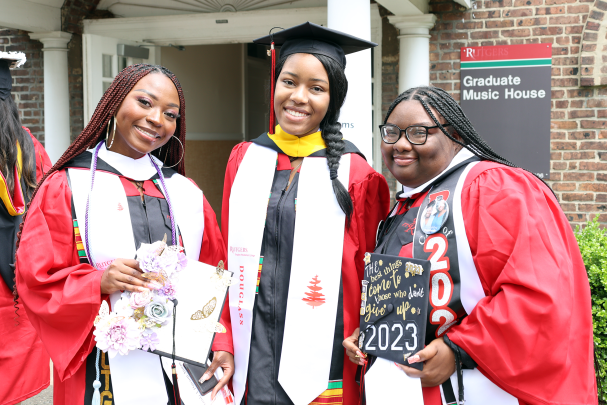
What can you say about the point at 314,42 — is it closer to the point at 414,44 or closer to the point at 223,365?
the point at 223,365

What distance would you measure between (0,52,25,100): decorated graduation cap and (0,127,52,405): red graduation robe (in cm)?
97

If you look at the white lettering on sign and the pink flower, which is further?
the white lettering on sign

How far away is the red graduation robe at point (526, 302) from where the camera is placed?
60.1 inches

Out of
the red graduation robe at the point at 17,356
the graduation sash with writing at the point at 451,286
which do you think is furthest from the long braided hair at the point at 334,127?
the red graduation robe at the point at 17,356

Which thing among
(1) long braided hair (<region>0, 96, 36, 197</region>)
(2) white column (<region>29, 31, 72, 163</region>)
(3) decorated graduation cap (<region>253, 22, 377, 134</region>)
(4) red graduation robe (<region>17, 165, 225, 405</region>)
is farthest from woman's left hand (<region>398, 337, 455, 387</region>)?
(2) white column (<region>29, 31, 72, 163</region>)

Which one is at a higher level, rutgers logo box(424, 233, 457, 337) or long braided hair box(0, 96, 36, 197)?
long braided hair box(0, 96, 36, 197)

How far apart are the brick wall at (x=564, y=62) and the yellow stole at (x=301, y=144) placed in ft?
11.8

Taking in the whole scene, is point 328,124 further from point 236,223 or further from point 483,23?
point 483,23

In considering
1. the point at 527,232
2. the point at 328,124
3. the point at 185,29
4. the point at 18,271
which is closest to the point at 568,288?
the point at 527,232

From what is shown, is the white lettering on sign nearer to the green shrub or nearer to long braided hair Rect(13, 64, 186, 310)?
the green shrub

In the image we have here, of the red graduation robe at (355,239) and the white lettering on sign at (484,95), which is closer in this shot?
the red graduation robe at (355,239)

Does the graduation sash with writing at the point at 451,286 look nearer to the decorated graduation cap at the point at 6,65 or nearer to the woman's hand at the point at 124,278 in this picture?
the woman's hand at the point at 124,278

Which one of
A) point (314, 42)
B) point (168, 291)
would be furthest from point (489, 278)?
point (314, 42)

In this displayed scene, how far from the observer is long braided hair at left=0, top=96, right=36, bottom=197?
281 centimetres
